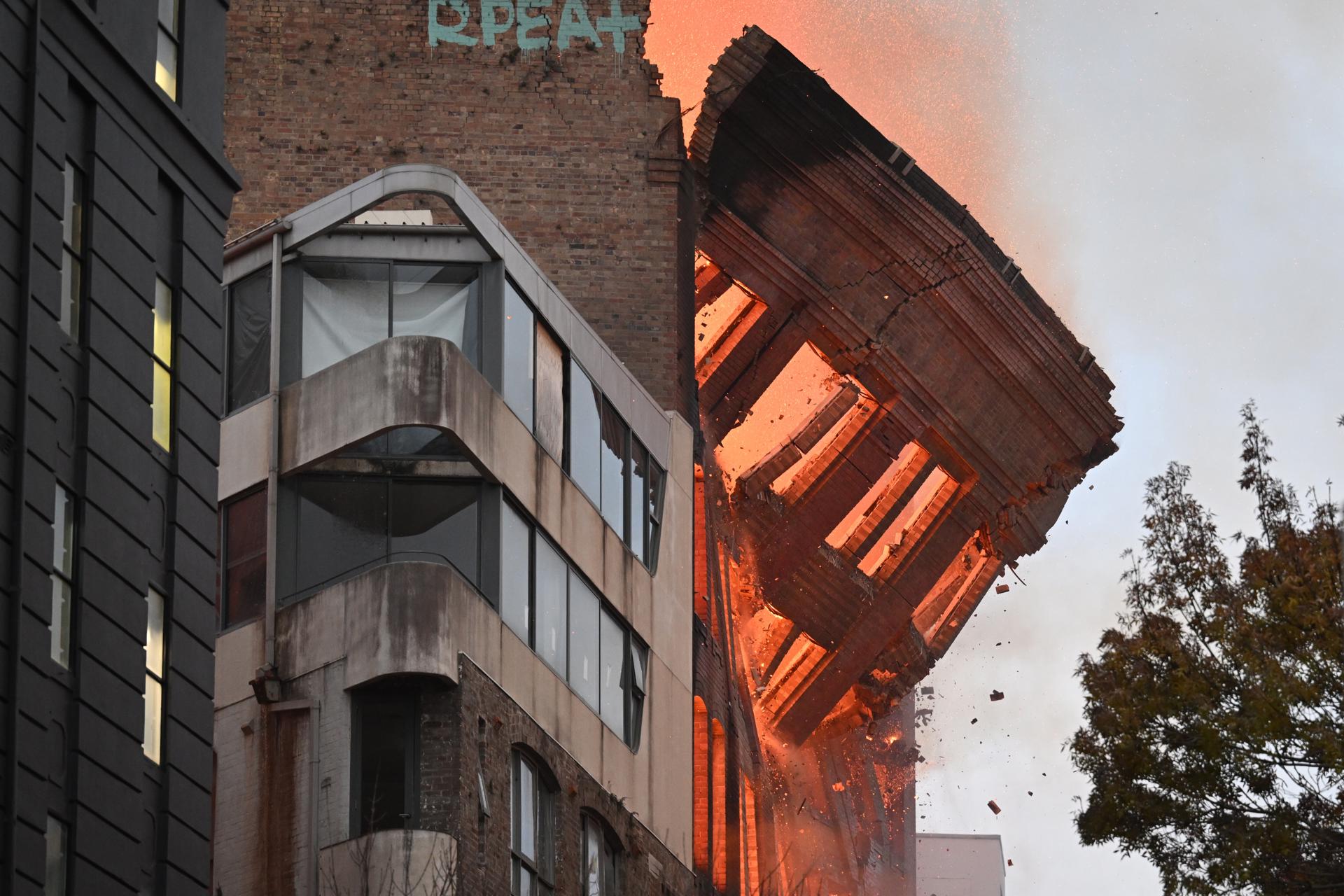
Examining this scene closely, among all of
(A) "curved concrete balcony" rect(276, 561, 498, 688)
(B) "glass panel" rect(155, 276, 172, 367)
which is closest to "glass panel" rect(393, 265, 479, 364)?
(A) "curved concrete balcony" rect(276, 561, 498, 688)

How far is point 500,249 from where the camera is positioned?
31.2m

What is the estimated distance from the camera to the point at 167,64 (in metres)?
25.6

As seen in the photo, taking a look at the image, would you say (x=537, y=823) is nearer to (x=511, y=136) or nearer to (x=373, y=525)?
(x=373, y=525)

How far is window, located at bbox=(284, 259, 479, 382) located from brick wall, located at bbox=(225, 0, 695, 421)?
258 inches

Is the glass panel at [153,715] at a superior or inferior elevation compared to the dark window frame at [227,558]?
inferior

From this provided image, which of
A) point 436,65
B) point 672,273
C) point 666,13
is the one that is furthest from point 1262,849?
point 666,13

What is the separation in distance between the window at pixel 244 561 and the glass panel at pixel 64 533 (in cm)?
677

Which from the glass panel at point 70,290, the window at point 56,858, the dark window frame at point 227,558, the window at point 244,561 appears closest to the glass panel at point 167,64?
the glass panel at point 70,290

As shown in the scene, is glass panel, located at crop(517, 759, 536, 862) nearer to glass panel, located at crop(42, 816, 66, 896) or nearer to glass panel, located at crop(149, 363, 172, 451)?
glass panel, located at crop(149, 363, 172, 451)

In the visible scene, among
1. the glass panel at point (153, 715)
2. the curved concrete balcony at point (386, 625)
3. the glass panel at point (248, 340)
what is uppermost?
the glass panel at point (248, 340)

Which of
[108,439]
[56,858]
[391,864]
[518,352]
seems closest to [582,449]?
[518,352]

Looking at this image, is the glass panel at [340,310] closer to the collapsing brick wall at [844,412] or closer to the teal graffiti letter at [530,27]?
the teal graffiti letter at [530,27]

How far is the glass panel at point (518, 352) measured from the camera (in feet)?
102

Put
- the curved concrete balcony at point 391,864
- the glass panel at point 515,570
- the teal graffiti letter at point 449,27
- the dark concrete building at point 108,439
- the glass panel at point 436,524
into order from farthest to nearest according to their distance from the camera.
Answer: the teal graffiti letter at point 449,27
the glass panel at point 515,570
the glass panel at point 436,524
the curved concrete balcony at point 391,864
the dark concrete building at point 108,439
